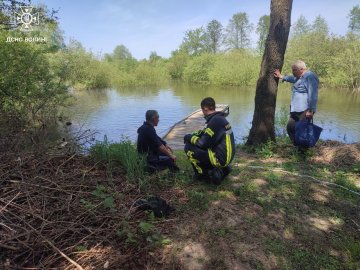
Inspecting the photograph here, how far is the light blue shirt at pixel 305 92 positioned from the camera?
5023 millimetres

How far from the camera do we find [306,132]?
16.4 feet

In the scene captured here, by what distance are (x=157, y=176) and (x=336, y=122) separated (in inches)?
590

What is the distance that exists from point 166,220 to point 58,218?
110cm

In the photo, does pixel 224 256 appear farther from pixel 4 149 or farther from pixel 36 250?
pixel 4 149

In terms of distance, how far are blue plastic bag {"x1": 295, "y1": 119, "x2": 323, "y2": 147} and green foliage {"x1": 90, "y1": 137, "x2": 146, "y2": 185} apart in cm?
286

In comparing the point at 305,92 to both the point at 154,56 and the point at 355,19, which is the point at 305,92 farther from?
the point at 154,56

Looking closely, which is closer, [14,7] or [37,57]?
[14,7]

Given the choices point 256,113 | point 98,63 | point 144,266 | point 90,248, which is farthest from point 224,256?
point 98,63

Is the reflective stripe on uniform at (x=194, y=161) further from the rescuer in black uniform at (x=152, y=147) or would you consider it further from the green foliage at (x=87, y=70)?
the green foliage at (x=87, y=70)

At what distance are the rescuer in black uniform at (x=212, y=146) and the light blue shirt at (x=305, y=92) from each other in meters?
2.12

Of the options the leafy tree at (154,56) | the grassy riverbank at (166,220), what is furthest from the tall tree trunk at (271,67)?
the leafy tree at (154,56)

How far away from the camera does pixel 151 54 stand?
7894cm

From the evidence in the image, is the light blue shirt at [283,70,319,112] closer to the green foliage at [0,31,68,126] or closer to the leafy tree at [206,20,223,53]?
the green foliage at [0,31,68,126]

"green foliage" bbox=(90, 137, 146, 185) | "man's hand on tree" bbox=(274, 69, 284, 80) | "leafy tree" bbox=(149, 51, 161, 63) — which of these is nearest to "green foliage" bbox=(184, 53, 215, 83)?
"leafy tree" bbox=(149, 51, 161, 63)
